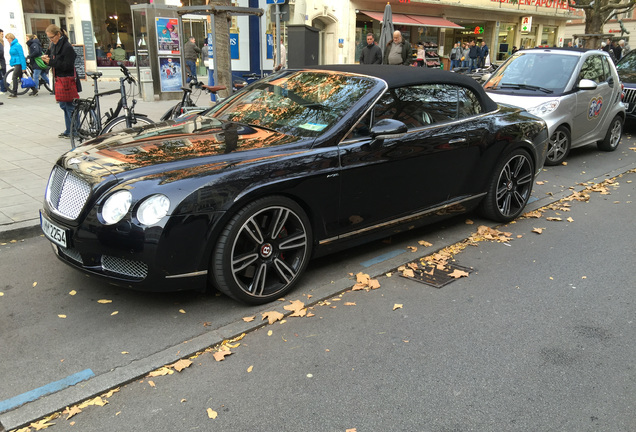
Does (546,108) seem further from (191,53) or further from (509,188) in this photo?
(191,53)

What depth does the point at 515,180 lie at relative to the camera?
591cm

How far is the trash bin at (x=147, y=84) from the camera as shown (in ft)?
49.6

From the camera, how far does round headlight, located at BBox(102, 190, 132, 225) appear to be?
3393 millimetres

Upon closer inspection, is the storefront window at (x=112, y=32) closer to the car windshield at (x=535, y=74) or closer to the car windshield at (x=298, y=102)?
the car windshield at (x=535, y=74)

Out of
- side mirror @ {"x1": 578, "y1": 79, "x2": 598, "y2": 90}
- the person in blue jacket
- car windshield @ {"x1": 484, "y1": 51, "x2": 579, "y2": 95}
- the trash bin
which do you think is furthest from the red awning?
side mirror @ {"x1": 578, "y1": 79, "x2": 598, "y2": 90}

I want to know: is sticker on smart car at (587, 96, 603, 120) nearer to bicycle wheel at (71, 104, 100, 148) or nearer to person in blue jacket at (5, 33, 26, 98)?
bicycle wheel at (71, 104, 100, 148)

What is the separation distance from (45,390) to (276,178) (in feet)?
6.17

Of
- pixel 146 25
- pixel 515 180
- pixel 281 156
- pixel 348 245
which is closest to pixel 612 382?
pixel 348 245

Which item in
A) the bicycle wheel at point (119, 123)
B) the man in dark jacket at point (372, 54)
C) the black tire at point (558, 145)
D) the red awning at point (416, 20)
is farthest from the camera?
the red awning at point (416, 20)

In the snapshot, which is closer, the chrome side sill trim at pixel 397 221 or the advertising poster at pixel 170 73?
the chrome side sill trim at pixel 397 221

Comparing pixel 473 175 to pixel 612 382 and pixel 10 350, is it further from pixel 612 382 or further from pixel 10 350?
pixel 10 350

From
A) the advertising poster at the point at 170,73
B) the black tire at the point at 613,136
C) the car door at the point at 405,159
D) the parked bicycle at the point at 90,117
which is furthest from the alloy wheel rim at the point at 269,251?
the advertising poster at the point at 170,73

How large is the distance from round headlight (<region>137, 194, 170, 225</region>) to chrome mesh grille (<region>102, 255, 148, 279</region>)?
29 cm

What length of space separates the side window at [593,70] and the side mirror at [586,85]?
348 mm
